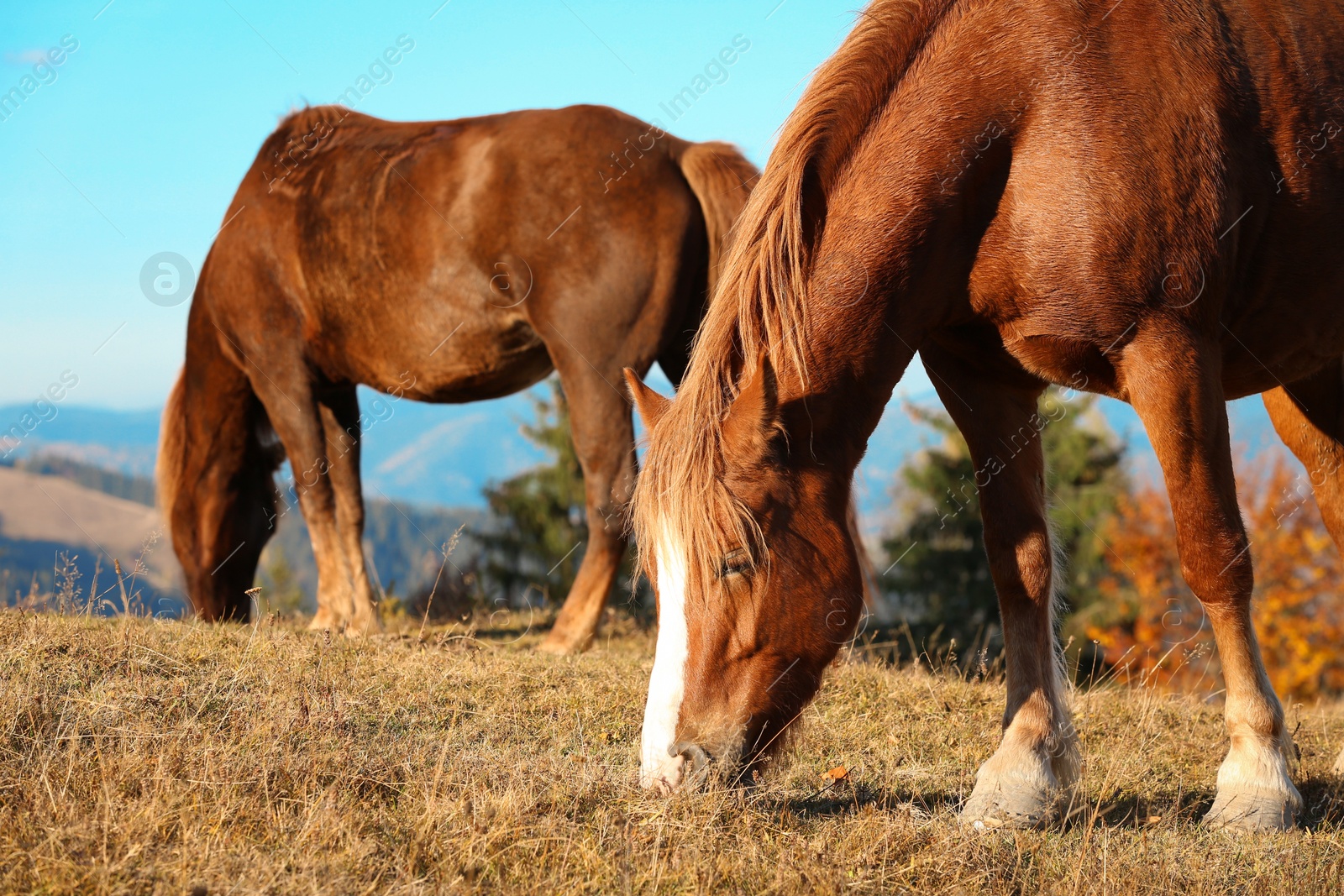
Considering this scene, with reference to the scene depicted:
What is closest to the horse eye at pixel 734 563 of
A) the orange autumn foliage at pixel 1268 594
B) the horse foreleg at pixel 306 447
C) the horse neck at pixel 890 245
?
the horse neck at pixel 890 245

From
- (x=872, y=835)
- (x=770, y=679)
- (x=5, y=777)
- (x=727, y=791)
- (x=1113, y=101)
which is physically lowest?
(x=872, y=835)

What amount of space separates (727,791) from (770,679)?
1.10 feet

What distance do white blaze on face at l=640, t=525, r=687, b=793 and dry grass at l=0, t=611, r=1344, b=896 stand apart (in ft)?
0.26

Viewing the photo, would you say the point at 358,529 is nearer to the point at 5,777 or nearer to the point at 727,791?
the point at 5,777

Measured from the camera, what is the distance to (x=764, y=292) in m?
3.11

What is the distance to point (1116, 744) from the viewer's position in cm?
440

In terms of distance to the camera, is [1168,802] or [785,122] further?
[1168,802]

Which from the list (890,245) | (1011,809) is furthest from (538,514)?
(890,245)

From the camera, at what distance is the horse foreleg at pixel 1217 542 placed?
10.6 ft

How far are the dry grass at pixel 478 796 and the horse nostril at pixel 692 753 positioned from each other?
0.28 feet

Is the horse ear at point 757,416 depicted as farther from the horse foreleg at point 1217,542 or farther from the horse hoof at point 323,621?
the horse hoof at point 323,621

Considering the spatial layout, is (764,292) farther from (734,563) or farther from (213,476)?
(213,476)

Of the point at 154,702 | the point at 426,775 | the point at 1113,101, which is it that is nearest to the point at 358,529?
the point at 154,702

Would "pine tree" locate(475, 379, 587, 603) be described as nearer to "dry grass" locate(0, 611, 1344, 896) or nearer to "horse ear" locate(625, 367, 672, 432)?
"dry grass" locate(0, 611, 1344, 896)
